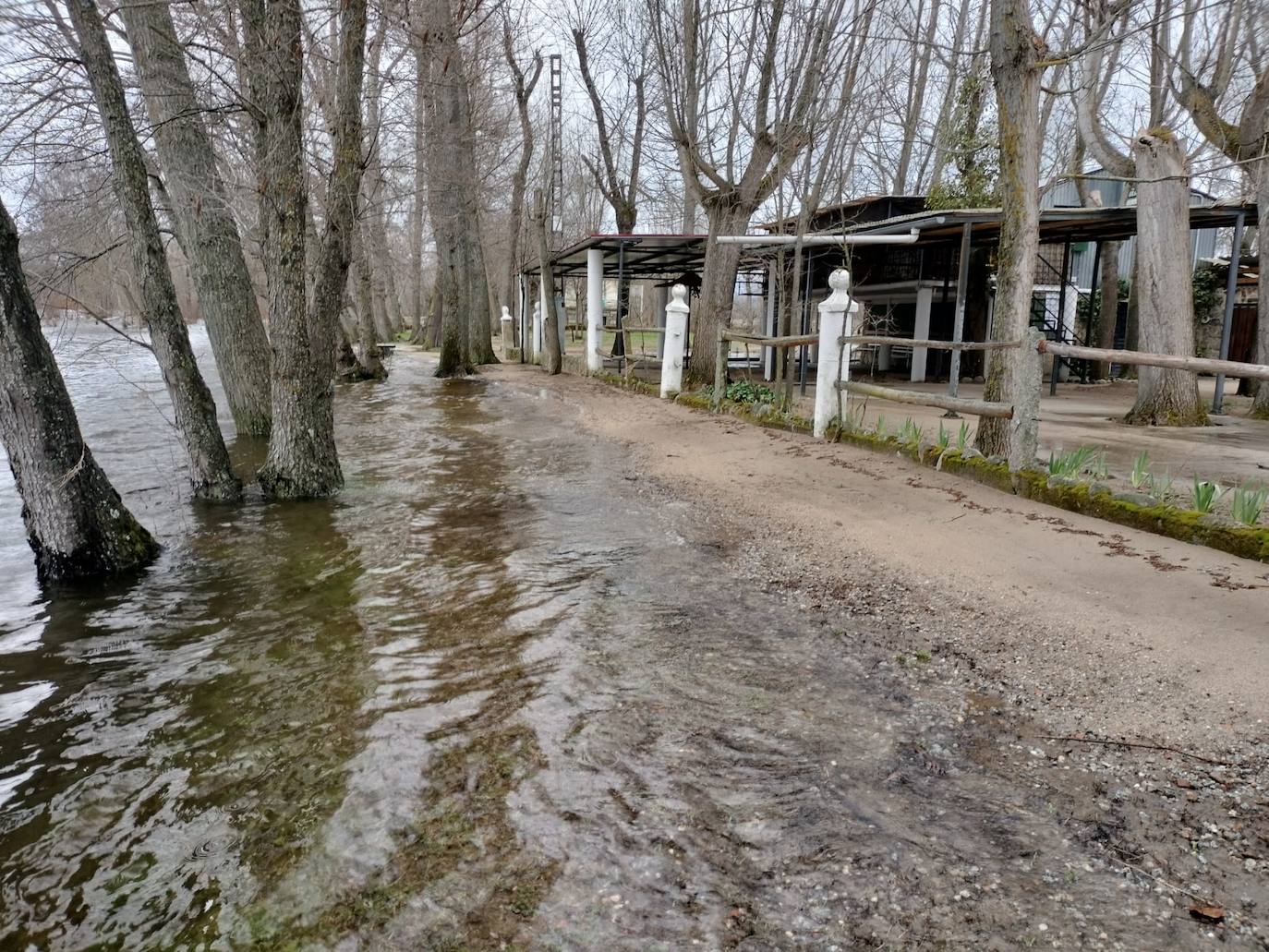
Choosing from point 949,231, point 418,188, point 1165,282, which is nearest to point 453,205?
point 418,188

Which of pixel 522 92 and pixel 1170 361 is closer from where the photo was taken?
pixel 1170 361

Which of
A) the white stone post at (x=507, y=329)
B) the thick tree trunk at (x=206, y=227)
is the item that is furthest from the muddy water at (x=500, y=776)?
the white stone post at (x=507, y=329)

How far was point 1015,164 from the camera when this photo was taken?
249 inches

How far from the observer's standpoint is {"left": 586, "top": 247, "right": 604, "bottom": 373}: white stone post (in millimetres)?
17797

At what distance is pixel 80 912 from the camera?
89.9 inches

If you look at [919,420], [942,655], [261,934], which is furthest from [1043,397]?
[261,934]

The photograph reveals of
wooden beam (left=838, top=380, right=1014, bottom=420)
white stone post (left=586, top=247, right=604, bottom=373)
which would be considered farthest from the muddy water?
white stone post (left=586, top=247, right=604, bottom=373)

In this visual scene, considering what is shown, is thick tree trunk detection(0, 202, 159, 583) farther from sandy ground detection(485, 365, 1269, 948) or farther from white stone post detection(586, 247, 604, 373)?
white stone post detection(586, 247, 604, 373)

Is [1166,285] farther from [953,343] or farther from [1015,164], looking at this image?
[953,343]

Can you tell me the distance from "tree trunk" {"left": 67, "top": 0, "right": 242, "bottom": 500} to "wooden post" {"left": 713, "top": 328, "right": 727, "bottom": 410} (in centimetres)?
650

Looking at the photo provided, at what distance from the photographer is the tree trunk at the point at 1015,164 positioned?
620 centimetres

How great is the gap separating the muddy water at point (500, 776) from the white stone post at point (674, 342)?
26.3 feet

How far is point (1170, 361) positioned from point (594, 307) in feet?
46.2

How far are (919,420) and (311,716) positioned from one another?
29.6 ft
